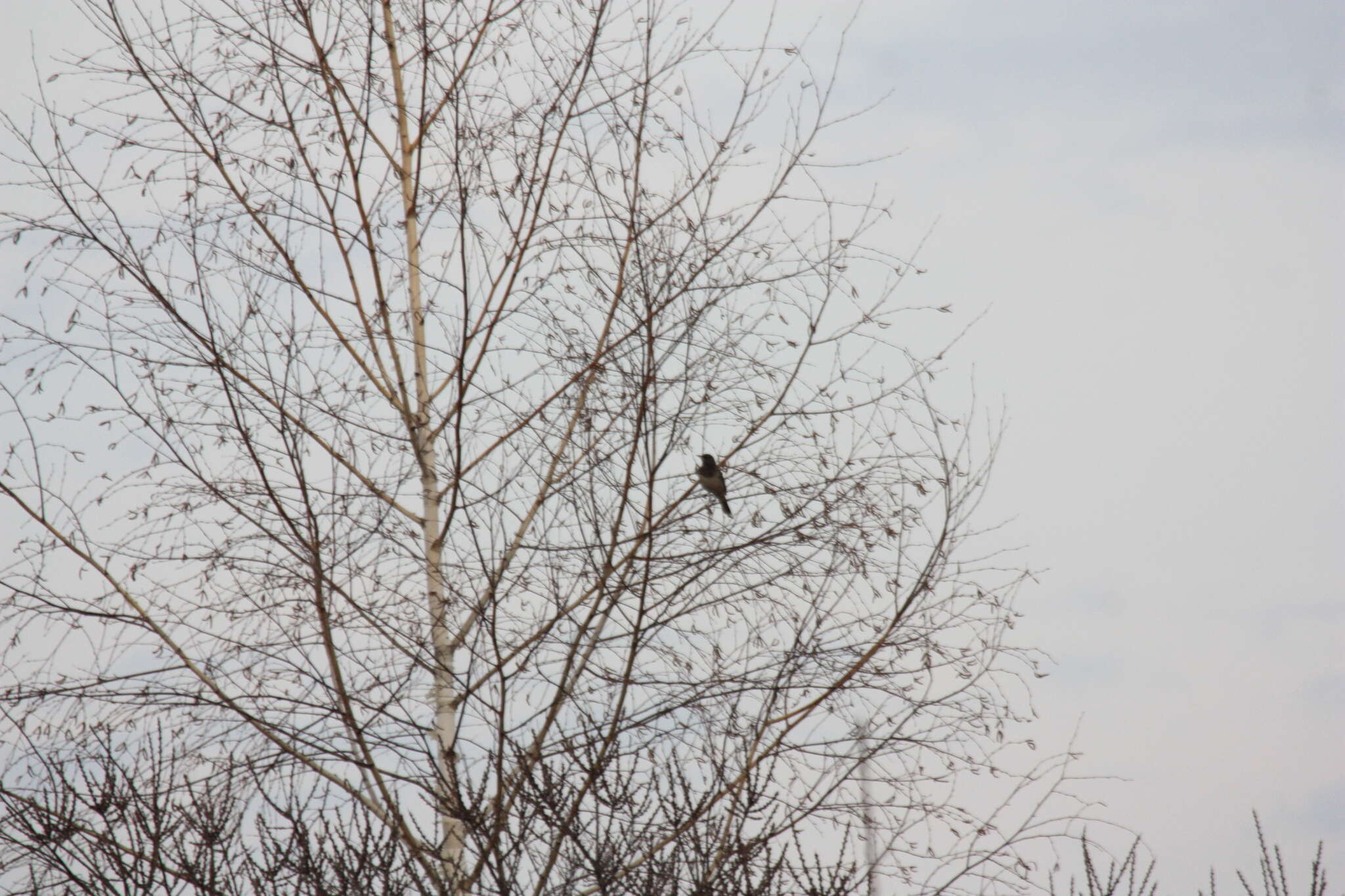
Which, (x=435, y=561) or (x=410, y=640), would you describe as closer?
(x=410, y=640)

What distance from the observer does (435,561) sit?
17.6 ft

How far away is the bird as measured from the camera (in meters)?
5.14

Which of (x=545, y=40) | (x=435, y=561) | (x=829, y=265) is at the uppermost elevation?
(x=545, y=40)

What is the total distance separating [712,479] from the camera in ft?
17.0

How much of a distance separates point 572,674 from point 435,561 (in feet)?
2.99

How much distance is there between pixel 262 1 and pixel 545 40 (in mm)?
1261

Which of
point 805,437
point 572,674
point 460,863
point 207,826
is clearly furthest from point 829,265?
point 207,826

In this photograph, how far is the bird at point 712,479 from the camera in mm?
5137

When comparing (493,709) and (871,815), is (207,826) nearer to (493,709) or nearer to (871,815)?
(493,709)

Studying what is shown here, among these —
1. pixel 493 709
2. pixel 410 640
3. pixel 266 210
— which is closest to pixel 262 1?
pixel 266 210

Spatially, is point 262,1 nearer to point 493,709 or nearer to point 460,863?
point 493,709

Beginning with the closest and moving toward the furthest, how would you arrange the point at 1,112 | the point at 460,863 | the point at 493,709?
the point at 493,709 → the point at 460,863 → the point at 1,112

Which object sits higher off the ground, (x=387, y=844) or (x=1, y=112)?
(x=1, y=112)

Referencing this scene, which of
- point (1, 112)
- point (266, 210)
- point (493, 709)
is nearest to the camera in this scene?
point (493, 709)
